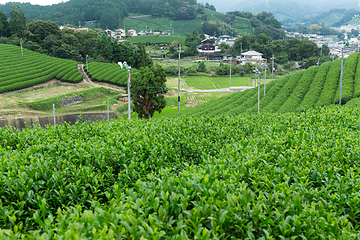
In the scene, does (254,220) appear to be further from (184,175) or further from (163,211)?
(184,175)

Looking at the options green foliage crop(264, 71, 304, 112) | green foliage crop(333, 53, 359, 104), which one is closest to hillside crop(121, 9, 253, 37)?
green foliage crop(264, 71, 304, 112)

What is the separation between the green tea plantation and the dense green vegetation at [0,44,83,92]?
31858 millimetres

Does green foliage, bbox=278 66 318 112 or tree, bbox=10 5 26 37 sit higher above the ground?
tree, bbox=10 5 26 37

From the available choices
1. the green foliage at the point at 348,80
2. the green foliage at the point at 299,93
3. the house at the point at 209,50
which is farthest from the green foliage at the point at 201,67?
the green foliage at the point at 348,80

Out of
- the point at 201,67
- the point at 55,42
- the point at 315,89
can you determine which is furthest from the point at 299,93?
the point at 55,42

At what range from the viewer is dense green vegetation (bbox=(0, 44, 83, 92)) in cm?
3480

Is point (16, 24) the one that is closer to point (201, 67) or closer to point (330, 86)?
point (201, 67)

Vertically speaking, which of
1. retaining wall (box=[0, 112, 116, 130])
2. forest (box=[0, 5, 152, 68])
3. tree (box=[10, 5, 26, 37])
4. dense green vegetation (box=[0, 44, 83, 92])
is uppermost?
tree (box=[10, 5, 26, 37])

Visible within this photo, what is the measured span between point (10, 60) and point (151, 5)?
14093 cm

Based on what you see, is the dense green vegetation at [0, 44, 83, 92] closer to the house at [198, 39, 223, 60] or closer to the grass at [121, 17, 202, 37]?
the house at [198, 39, 223, 60]

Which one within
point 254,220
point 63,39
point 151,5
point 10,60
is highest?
point 151,5

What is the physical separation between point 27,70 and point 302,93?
121 feet

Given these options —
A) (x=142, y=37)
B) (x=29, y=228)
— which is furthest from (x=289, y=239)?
(x=142, y=37)

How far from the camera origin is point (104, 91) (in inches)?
1602
